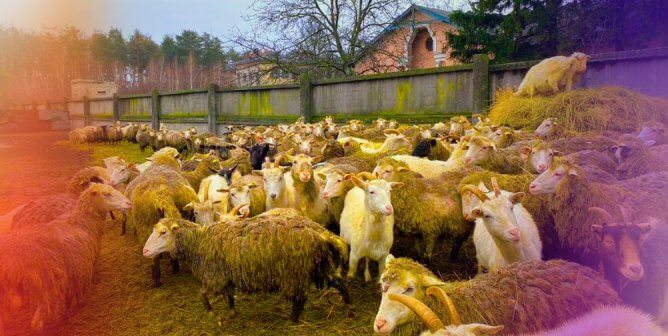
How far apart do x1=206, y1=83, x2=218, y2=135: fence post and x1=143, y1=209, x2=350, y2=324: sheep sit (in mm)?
16813

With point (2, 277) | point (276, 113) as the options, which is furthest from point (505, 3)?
→ point (2, 277)

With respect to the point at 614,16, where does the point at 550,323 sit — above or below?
below

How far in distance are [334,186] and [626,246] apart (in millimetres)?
2871

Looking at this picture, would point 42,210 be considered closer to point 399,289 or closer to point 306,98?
point 399,289

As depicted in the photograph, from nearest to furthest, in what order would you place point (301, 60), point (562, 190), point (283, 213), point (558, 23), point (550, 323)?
point (550, 323) → point (562, 190) → point (283, 213) → point (558, 23) → point (301, 60)

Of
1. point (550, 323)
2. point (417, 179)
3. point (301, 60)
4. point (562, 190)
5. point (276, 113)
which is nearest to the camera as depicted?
point (550, 323)

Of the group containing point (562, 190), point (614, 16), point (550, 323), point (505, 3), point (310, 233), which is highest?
point (505, 3)

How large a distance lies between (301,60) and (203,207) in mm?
14440

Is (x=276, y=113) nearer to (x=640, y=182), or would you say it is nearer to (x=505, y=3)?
(x=505, y=3)

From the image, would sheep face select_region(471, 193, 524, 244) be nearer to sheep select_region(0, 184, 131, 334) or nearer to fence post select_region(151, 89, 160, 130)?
sheep select_region(0, 184, 131, 334)

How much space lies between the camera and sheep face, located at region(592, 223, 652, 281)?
298 cm

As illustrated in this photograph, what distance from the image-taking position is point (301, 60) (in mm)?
18609

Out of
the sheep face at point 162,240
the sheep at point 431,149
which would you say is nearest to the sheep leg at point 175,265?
the sheep face at point 162,240

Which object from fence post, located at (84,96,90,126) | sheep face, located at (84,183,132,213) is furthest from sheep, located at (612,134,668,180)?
fence post, located at (84,96,90,126)
